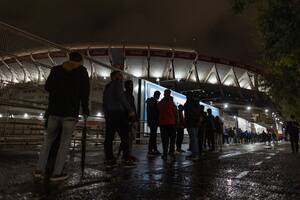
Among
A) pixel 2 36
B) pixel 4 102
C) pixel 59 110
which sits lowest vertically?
pixel 59 110

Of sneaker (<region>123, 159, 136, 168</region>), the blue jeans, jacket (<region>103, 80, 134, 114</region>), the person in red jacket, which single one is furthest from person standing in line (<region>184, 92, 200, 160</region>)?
the blue jeans

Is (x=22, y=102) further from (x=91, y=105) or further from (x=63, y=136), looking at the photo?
(x=63, y=136)

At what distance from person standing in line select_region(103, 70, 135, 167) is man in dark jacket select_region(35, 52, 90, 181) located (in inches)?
55.5

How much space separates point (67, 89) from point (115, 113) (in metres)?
1.64

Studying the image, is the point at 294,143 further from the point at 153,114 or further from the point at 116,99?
the point at 116,99

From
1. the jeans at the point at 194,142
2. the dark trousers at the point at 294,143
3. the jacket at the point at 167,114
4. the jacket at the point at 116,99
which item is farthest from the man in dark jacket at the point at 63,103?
the dark trousers at the point at 294,143

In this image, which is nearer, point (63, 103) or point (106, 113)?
point (63, 103)

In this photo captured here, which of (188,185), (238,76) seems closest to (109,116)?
(188,185)

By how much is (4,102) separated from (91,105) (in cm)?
243

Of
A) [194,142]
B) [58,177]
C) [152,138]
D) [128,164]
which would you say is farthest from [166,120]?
[58,177]

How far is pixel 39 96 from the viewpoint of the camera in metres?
8.00

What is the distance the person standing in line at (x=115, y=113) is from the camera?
17.7 ft

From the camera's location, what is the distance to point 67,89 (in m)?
3.88

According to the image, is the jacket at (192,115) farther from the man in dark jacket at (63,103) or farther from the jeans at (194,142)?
the man in dark jacket at (63,103)
